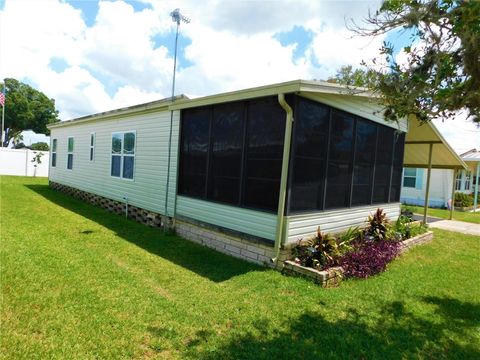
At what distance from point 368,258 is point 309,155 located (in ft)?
7.50

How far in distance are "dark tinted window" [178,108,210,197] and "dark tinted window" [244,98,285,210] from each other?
4.49ft

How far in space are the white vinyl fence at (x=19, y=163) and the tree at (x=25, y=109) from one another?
16.4 metres

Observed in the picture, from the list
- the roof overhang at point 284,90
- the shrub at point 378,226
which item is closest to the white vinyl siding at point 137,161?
the roof overhang at point 284,90

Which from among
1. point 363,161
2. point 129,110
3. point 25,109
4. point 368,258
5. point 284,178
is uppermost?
point 25,109

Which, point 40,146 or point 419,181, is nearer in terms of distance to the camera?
point 419,181

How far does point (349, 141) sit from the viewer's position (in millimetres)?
7051

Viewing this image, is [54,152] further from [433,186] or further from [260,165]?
[433,186]

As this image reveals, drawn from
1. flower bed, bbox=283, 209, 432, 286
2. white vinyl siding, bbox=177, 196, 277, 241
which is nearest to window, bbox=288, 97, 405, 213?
white vinyl siding, bbox=177, 196, 277, 241

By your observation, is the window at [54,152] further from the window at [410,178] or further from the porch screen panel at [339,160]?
the window at [410,178]

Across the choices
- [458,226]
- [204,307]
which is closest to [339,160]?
[204,307]

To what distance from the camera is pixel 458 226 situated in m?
12.4

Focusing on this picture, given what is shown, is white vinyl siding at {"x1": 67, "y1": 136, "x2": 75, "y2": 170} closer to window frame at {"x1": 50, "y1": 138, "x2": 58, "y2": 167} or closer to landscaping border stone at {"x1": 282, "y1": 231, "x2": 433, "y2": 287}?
window frame at {"x1": 50, "y1": 138, "x2": 58, "y2": 167}

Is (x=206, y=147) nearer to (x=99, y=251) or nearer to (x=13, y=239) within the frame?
(x=99, y=251)

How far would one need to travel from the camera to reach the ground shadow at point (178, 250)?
18.5 feet
